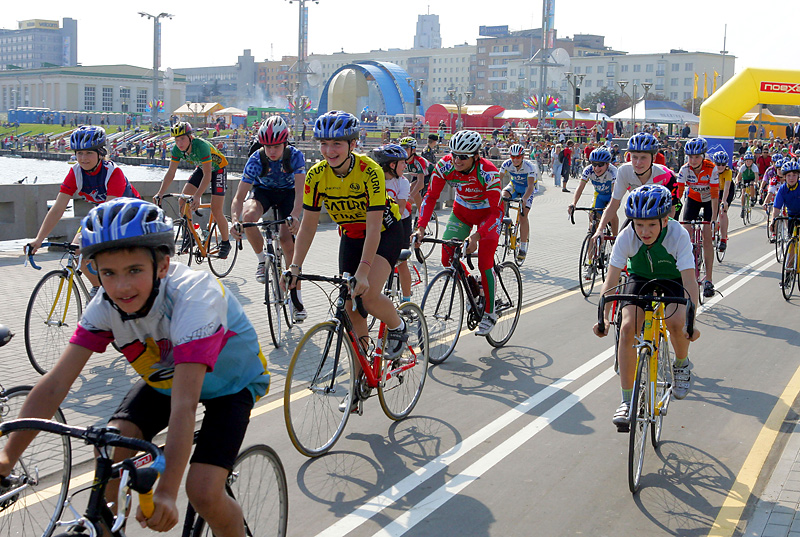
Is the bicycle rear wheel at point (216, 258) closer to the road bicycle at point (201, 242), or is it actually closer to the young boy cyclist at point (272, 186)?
the road bicycle at point (201, 242)

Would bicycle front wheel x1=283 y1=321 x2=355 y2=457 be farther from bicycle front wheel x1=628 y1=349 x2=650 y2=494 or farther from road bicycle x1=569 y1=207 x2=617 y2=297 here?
road bicycle x1=569 y1=207 x2=617 y2=297

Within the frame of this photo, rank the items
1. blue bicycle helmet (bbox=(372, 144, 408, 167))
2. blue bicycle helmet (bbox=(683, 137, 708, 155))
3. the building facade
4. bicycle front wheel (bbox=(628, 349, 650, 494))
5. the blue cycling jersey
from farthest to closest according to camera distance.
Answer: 1. the building facade
2. blue bicycle helmet (bbox=(683, 137, 708, 155))
3. blue bicycle helmet (bbox=(372, 144, 408, 167))
4. the blue cycling jersey
5. bicycle front wheel (bbox=(628, 349, 650, 494))

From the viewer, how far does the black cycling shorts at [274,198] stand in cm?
936

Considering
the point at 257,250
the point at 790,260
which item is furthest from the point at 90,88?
the point at 790,260

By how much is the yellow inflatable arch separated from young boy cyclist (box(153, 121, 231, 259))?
26.7m

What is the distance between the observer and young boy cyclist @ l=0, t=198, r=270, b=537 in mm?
2744

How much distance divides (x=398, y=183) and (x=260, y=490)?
25.7 ft

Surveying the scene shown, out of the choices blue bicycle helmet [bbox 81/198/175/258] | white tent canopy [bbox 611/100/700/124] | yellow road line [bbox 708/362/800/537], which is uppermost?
white tent canopy [bbox 611/100/700/124]

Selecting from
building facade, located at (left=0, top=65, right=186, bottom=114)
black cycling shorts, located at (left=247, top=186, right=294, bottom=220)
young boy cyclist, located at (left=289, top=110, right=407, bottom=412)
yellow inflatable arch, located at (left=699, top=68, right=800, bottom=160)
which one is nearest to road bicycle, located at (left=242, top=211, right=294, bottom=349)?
black cycling shorts, located at (left=247, top=186, right=294, bottom=220)

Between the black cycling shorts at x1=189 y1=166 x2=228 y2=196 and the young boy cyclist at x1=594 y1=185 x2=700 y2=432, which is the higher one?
the black cycling shorts at x1=189 y1=166 x2=228 y2=196

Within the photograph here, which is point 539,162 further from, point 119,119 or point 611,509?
point 119,119

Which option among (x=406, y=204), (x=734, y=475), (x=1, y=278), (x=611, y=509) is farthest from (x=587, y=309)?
(x=1, y=278)

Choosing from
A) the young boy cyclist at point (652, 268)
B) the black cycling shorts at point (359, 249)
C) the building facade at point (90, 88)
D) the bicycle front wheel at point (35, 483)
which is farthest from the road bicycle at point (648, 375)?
the building facade at point (90, 88)

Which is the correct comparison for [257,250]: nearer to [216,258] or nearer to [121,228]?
[216,258]
